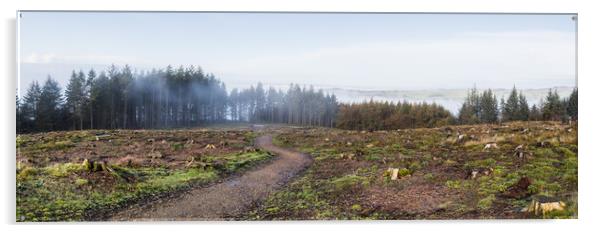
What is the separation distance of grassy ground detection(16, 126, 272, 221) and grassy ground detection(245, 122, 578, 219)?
77 cm

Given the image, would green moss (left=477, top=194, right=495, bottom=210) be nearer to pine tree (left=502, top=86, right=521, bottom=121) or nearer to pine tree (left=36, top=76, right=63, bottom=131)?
pine tree (left=502, top=86, right=521, bottom=121)

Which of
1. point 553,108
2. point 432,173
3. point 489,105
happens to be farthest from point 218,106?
point 553,108

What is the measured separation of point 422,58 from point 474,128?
114 centimetres

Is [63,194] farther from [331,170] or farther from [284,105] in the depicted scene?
[331,170]

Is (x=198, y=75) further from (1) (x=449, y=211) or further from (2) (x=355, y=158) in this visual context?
(1) (x=449, y=211)

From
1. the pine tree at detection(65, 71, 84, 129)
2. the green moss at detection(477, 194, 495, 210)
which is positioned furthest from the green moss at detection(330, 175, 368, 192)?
the pine tree at detection(65, 71, 84, 129)

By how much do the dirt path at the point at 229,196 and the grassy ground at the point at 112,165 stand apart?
134 mm

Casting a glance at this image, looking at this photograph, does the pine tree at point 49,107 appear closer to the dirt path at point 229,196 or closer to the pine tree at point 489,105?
the dirt path at point 229,196

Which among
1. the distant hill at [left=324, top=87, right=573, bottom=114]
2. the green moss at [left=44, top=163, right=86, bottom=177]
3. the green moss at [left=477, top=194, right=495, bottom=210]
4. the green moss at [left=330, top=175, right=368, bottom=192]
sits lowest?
the green moss at [left=477, top=194, right=495, bottom=210]

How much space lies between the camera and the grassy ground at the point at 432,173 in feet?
22.7

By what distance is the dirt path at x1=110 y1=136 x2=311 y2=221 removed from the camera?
681 cm

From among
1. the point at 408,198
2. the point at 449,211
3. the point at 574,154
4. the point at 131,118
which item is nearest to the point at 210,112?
the point at 131,118

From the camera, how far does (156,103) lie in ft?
23.1

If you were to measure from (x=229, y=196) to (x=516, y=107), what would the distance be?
12.6ft
